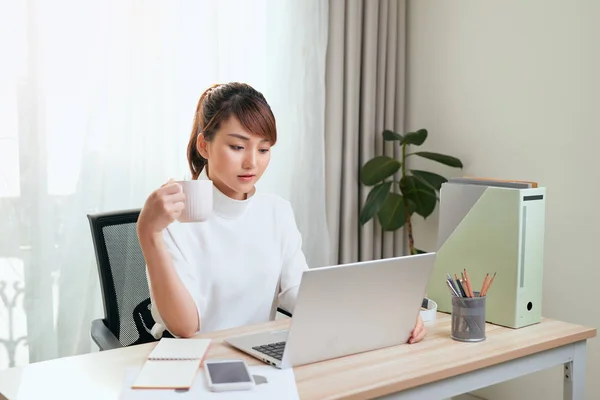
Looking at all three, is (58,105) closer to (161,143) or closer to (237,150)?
(161,143)

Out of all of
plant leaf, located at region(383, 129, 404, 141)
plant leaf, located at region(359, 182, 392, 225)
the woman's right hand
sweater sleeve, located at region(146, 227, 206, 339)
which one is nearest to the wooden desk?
sweater sleeve, located at region(146, 227, 206, 339)

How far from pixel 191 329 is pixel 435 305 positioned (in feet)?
2.04

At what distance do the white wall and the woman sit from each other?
1.26 meters

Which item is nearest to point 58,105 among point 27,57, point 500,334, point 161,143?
point 27,57

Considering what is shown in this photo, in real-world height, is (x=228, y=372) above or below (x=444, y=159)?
below

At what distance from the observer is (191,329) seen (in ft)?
5.24

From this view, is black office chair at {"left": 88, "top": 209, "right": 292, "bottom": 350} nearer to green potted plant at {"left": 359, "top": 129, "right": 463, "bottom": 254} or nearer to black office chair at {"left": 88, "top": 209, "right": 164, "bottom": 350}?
black office chair at {"left": 88, "top": 209, "right": 164, "bottom": 350}

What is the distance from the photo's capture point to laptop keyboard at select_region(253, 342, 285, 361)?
4.69ft

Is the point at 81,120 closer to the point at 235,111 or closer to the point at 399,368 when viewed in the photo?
the point at 235,111

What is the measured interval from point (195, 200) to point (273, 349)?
1.14ft

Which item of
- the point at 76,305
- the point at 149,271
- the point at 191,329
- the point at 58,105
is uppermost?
the point at 58,105

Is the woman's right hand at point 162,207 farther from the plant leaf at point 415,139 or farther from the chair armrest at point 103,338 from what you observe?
the plant leaf at point 415,139

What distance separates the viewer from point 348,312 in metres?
1.42

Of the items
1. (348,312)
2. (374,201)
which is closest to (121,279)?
(348,312)
